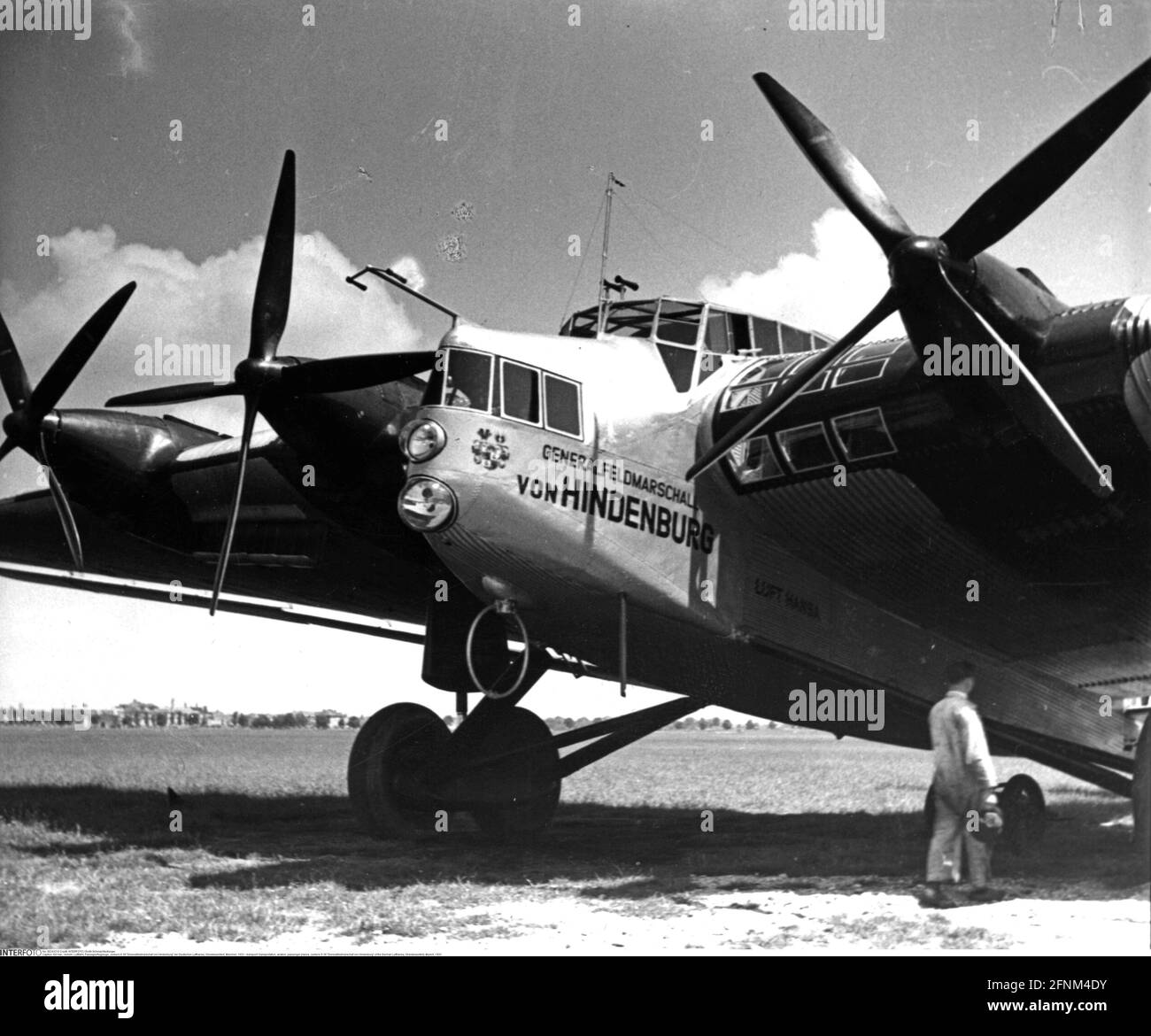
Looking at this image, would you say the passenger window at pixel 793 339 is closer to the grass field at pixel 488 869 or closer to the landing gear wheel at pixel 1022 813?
the landing gear wheel at pixel 1022 813

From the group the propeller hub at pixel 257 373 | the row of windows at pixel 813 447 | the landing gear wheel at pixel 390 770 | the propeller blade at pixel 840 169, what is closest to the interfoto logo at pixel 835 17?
the propeller blade at pixel 840 169

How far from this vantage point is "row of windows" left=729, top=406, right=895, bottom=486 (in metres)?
9.52

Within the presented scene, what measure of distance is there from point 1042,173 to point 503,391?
453 centimetres

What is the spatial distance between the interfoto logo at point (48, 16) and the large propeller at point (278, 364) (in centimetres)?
216

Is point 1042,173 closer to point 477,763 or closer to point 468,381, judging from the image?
point 468,381

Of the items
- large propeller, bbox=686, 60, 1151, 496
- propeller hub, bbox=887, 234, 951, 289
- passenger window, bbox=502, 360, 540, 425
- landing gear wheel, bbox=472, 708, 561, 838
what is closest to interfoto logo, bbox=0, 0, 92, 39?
passenger window, bbox=502, 360, 540, 425

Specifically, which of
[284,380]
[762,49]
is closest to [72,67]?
[284,380]

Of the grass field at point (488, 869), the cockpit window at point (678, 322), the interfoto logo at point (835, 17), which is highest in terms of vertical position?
the interfoto logo at point (835, 17)

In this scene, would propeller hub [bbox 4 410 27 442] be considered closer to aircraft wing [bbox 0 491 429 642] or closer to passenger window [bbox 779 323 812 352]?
aircraft wing [bbox 0 491 429 642]

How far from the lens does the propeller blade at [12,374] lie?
11.9 metres

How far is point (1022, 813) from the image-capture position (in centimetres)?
1109

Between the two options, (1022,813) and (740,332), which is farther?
(740,332)

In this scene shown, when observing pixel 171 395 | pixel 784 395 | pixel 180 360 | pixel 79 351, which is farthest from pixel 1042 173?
pixel 79 351
